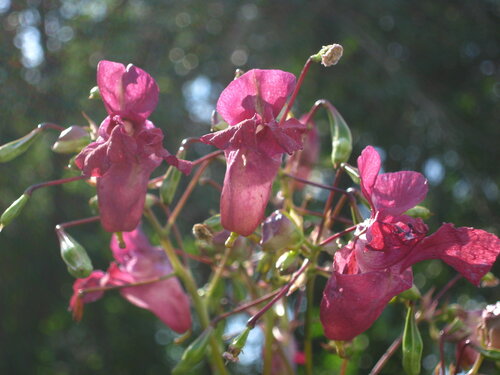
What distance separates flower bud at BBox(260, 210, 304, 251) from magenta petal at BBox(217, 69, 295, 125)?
2.4 inches

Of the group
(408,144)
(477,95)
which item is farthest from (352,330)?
(477,95)

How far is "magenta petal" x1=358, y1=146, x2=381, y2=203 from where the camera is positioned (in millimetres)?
366

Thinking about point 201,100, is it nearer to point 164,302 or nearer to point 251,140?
point 164,302

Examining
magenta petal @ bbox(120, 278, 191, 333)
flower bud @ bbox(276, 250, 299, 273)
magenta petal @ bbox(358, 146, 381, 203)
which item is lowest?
magenta petal @ bbox(120, 278, 191, 333)

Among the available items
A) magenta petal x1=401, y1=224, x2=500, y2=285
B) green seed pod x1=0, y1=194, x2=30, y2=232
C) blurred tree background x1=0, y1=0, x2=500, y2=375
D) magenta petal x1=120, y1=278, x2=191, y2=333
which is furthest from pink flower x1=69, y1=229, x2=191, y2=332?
blurred tree background x1=0, y1=0, x2=500, y2=375

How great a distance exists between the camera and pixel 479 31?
1524mm

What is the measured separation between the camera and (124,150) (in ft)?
1.26

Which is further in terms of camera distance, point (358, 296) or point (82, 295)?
point (82, 295)

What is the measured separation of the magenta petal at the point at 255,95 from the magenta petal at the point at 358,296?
105 mm

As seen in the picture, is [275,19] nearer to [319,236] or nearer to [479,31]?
[479,31]

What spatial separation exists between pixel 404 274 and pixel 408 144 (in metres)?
1.23

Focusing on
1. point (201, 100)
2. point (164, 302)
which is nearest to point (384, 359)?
point (164, 302)

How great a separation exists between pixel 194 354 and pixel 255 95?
0.17 m

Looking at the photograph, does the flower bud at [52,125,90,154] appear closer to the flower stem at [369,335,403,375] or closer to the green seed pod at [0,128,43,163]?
the green seed pod at [0,128,43,163]
